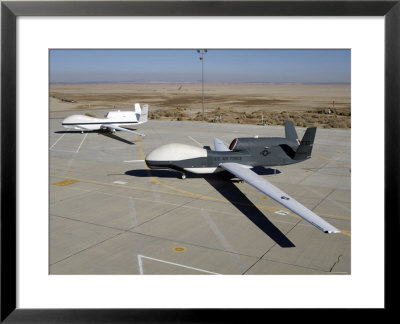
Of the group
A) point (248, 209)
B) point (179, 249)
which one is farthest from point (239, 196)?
point (179, 249)

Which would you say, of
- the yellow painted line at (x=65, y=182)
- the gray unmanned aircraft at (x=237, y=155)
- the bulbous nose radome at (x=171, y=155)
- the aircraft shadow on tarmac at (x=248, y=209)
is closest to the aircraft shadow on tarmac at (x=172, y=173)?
the aircraft shadow on tarmac at (x=248, y=209)

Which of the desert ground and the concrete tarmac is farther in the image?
the desert ground

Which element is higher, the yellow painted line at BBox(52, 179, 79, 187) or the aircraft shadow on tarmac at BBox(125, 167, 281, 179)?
the aircraft shadow on tarmac at BBox(125, 167, 281, 179)

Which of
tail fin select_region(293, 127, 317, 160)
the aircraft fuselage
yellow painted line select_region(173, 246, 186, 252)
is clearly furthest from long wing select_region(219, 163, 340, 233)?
yellow painted line select_region(173, 246, 186, 252)

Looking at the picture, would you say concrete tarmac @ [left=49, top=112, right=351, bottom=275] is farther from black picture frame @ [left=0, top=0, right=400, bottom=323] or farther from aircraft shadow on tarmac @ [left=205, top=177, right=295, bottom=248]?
black picture frame @ [left=0, top=0, right=400, bottom=323]

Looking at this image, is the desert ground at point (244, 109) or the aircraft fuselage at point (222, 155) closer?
the aircraft fuselage at point (222, 155)

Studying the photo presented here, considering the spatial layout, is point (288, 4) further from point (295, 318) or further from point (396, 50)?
point (295, 318)

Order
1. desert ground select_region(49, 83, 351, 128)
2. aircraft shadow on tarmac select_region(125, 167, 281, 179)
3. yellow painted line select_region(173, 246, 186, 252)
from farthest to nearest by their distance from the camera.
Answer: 1. desert ground select_region(49, 83, 351, 128)
2. aircraft shadow on tarmac select_region(125, 167, 281, 179)
3. yellow painted line select_region(173, 246, 186, 252)

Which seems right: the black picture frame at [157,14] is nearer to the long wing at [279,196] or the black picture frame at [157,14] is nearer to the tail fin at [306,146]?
the long wing at [279,196]
